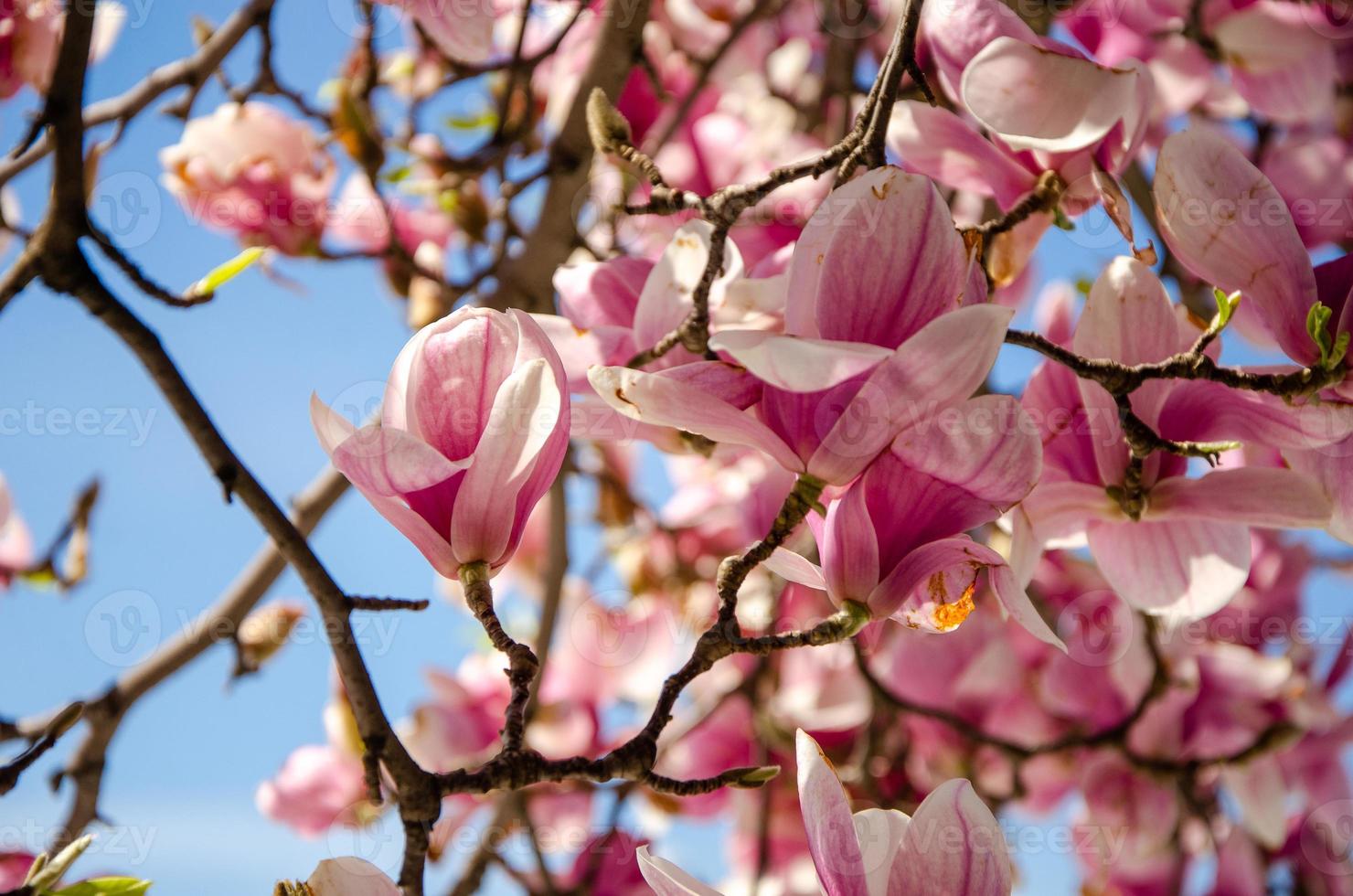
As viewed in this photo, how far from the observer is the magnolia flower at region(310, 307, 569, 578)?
21.5 inches

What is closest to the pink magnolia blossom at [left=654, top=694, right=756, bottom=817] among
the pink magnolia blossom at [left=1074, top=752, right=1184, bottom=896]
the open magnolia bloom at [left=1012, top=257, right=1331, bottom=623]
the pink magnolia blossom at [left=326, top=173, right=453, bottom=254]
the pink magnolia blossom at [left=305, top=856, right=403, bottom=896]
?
the pink magnolia blossom at [left=1074, top=752, right=1184, bottom=896]

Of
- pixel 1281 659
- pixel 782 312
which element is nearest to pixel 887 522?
pixel 782 312

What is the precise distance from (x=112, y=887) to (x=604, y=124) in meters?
0.52

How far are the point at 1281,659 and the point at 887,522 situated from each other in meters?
0.95

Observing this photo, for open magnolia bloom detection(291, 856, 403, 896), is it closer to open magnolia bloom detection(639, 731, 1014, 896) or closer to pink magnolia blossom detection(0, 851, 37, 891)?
open magnolia bloom detection(639, 731, 1014, 896)

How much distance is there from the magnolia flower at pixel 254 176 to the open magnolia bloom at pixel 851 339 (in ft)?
3.03

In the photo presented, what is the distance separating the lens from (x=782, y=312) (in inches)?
25.3

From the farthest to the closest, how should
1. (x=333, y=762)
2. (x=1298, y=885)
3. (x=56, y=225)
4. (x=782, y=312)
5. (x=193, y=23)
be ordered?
(x=1298, y=885) → (x=333, y=762) → (x=193, y=23) → (x=56, y=225) → (x=782, y=312)

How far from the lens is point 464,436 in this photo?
1.89 ft

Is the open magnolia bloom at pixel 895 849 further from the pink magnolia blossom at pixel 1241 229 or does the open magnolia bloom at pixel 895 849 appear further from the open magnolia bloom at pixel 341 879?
the pink magnolia blossom at pixel 1241 229

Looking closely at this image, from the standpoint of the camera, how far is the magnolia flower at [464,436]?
21.5 inches

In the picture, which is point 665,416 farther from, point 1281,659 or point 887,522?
point 1281,659

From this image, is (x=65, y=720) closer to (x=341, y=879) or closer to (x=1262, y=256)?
(x=341, y=879)

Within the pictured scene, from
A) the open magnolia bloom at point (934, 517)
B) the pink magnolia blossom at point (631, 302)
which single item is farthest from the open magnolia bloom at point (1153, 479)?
the pink magnolia blossom at point (631, 302)
